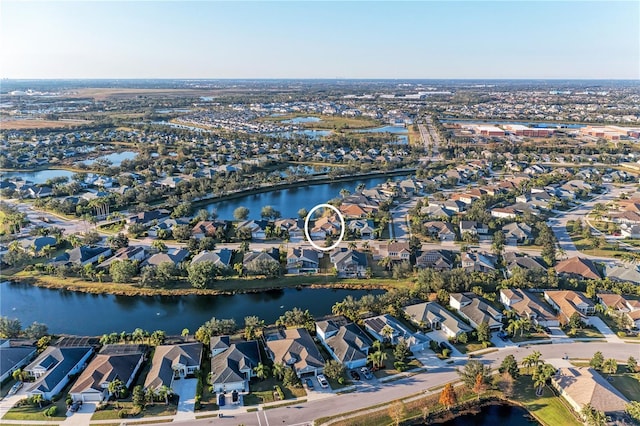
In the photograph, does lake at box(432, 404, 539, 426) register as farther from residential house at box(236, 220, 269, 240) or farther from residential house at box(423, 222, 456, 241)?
residential house at box(236, 220, 269, 240)

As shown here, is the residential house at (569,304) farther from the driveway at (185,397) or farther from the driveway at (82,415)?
the driveway at (82,415)

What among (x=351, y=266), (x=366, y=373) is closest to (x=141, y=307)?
(x=351, y=266)

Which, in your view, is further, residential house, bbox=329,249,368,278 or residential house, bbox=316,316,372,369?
residential house, bbox=329,249,368,278

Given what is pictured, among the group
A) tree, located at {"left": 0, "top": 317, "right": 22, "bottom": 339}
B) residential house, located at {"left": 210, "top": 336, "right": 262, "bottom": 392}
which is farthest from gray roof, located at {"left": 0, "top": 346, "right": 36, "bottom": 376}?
residential house, located at {"left": 210, "top": 336, "right": 262, "bottom": 392}

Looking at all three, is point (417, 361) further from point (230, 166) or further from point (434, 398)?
point (230, 166)

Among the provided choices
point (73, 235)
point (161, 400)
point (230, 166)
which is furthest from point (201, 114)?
point (161, 400)

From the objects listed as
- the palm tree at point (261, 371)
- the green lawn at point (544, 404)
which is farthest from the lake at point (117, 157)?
the green lawn at point (544, 404)
